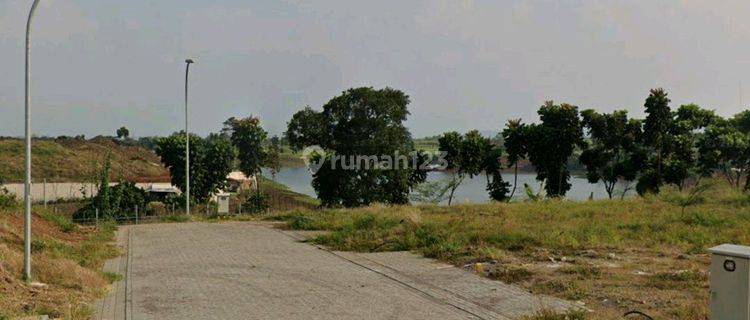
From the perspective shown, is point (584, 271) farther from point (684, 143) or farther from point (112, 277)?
point (684, 143)

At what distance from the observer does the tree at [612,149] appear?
108 ft

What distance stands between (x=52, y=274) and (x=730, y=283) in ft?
30.1

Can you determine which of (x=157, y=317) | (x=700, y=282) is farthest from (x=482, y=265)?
(x=157, y=317)

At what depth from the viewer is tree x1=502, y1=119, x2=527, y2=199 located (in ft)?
111

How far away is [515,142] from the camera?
112 feet

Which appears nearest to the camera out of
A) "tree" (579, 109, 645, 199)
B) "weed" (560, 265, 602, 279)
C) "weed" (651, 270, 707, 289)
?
"weed" (651, 270, 707, 289)

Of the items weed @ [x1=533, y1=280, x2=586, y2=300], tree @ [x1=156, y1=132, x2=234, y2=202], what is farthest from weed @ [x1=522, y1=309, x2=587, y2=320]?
tree @ [x1=156, y1=132, x2=234, y2=202]

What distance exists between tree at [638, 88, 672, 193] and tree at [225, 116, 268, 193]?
23.2 metres

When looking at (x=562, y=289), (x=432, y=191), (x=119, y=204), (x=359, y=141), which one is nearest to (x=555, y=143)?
(x=432, y=191)

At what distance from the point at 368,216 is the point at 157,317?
11573 mm

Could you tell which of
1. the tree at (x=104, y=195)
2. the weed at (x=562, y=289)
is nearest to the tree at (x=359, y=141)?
the tree at (x=104, y=195)

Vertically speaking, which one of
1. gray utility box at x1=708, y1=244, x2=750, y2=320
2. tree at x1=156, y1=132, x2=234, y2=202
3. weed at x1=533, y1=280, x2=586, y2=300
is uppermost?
tree at x1=156, y1=132, x2=234, y2=202

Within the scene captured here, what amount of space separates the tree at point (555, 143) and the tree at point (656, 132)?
3364mm

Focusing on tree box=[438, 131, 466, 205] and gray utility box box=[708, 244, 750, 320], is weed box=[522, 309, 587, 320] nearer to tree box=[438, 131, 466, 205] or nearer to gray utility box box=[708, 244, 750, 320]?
gray utility box box=[708, 244, 750, 320]
